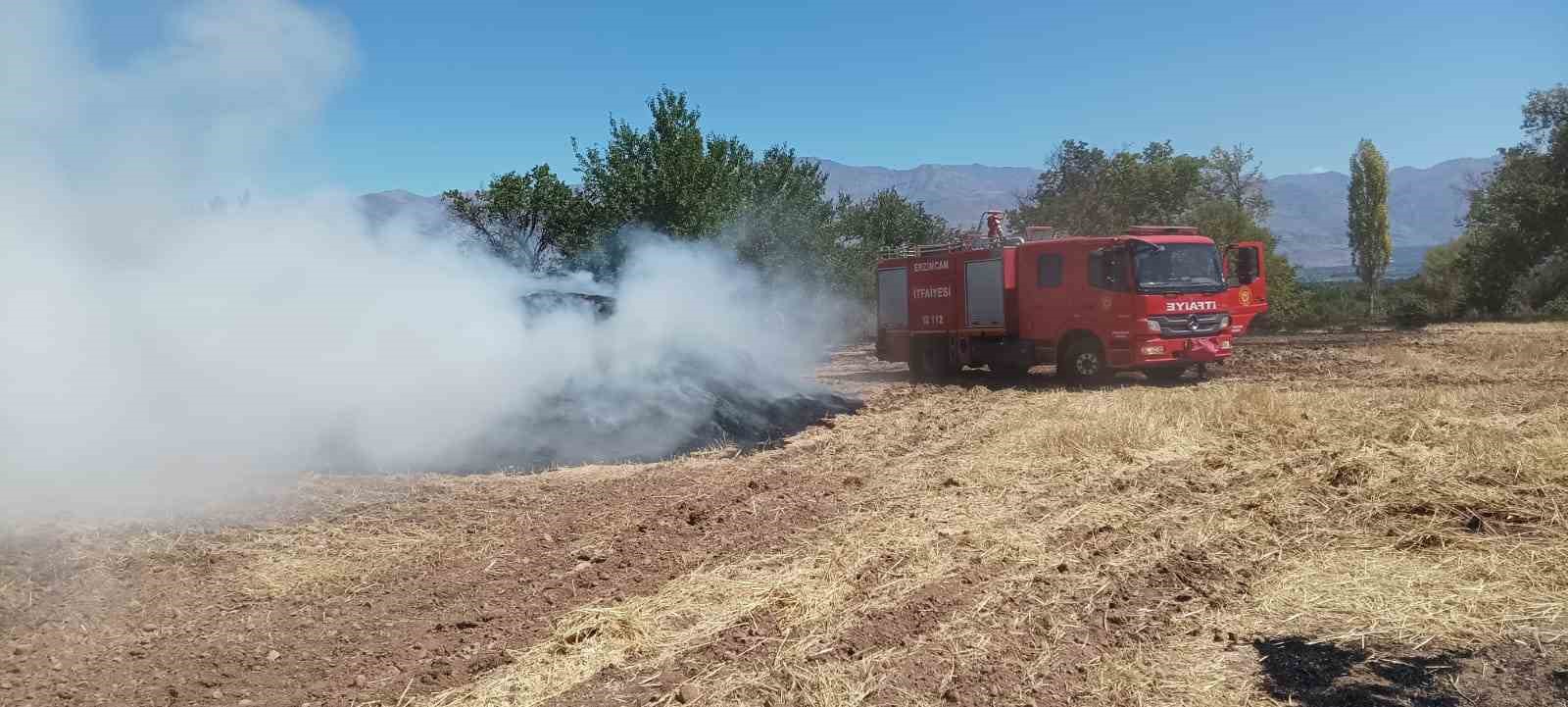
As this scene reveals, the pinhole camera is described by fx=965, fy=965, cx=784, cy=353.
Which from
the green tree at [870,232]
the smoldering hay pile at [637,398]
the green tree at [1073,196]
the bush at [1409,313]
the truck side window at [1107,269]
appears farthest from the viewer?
the green tree at [1073,196]

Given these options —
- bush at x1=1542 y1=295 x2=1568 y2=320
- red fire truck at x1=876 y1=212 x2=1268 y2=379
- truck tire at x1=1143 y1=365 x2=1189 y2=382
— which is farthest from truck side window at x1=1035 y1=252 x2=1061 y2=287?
bush at x1=1542 y1=295 x2=1568 y2=320

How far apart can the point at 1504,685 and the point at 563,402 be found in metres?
9.04

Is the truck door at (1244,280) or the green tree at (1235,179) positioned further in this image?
the green tree at (1235,179)

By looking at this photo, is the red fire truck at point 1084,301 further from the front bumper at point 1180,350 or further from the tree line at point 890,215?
the tree line at point 890,215

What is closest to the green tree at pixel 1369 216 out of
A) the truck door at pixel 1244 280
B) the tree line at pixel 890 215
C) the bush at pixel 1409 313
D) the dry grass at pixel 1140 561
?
the tree line at pixel 890 215

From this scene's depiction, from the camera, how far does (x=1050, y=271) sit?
640 inches

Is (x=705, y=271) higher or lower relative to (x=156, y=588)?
Result: higher

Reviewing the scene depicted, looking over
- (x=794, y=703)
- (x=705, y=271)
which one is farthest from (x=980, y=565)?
(x=705, y=271)

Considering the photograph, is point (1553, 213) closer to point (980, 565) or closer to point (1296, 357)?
point (1296, 357)

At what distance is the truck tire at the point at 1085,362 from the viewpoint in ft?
51.4

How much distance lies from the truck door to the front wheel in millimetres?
2355

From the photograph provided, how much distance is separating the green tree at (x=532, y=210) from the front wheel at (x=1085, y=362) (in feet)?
42.4

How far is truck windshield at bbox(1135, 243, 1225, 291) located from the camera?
15.0m

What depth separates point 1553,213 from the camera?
2945cm
